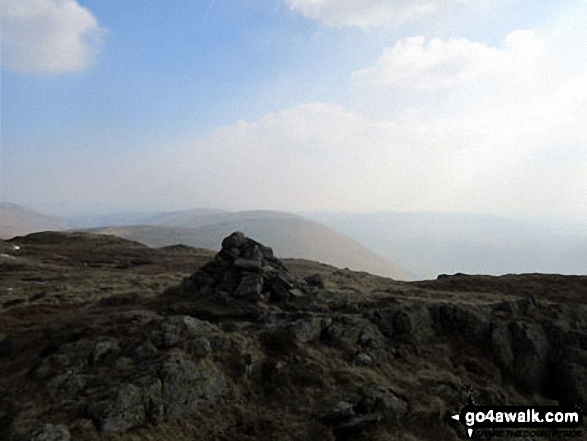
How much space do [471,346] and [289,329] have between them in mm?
11200

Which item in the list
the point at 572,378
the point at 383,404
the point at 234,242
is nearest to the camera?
the point at 383,404

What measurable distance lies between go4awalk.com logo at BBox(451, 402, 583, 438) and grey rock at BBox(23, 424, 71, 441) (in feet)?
52.6

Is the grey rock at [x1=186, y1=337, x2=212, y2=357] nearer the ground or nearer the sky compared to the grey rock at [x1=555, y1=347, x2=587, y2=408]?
nearer the sky

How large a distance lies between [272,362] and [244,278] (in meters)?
8.68

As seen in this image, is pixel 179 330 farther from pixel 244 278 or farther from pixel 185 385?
pixel 244 278

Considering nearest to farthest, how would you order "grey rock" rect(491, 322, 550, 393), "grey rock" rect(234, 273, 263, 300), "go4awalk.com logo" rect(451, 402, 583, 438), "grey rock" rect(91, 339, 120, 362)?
"go4awalk.com logo" rect(451, 402, 583, 438)
"grey rock" rect(91, 339, 120, 362)
"grey rock" rect(491, 322, 550, 393)
"grey rock" rect(234, 273, 263, 300)

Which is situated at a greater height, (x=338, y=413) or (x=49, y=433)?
(x=49, y=433)

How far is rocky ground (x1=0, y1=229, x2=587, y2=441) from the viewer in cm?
1662

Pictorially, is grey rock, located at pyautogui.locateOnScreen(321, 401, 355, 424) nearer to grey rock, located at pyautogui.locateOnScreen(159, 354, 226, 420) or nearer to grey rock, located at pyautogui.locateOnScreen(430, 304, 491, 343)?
grey rock, located at pyautogui.locateOnScreen(159, 354, 226, 420)

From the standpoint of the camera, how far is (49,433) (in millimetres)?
14211

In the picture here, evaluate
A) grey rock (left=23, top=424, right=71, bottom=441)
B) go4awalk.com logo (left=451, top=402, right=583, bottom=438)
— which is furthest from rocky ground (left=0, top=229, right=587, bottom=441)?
go4awalk.com logo (left=451, top=402, right=583, bottom=438)

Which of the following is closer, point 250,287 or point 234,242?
point 250,287

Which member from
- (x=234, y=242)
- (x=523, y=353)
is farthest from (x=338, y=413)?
(x=234, y=242)

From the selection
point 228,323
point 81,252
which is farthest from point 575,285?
point 81,252
